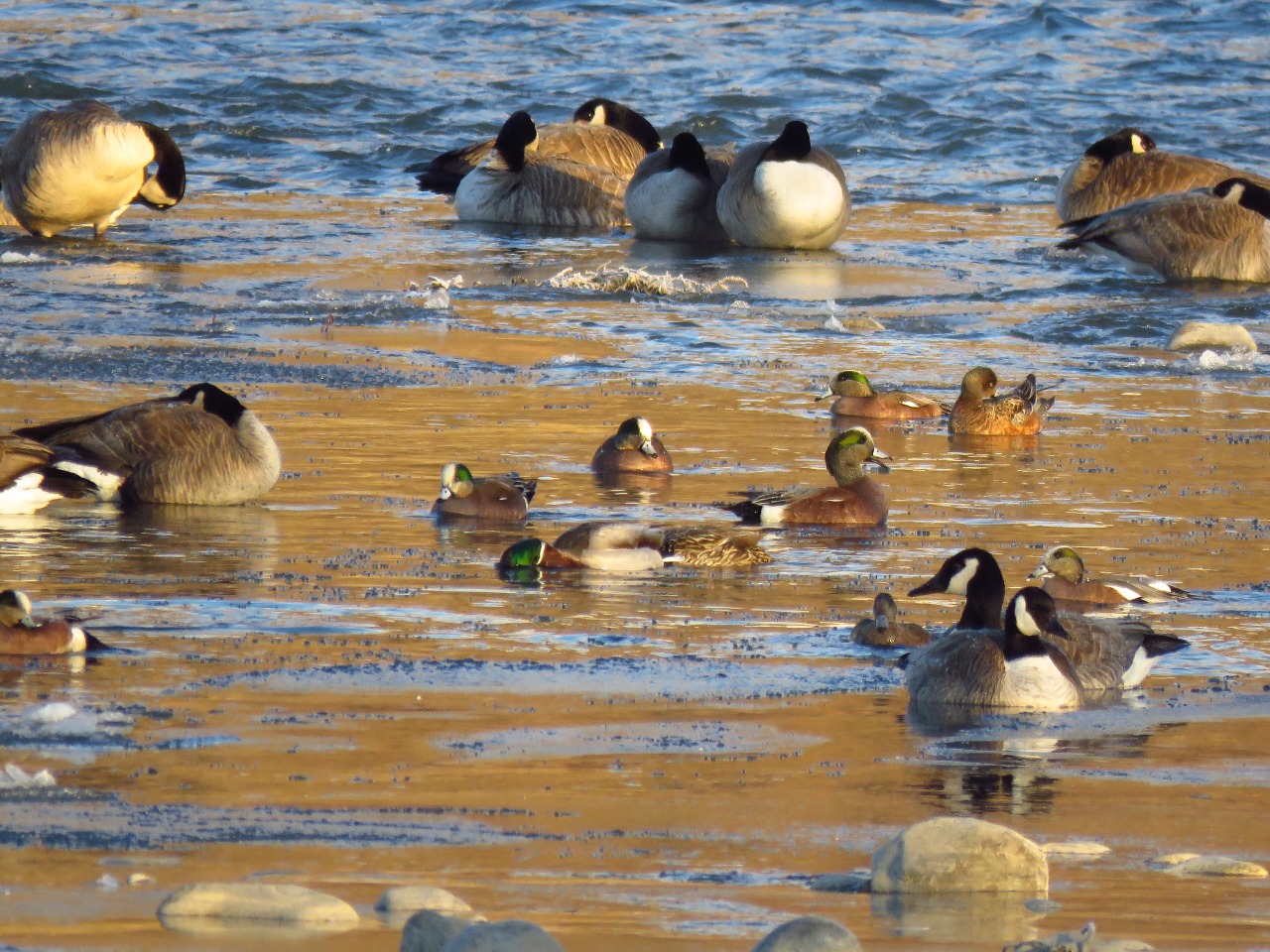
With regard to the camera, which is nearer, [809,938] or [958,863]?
[809,938]

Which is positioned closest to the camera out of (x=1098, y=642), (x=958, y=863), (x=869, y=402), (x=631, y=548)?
(x=958, y=863)

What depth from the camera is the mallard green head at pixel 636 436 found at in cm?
1213

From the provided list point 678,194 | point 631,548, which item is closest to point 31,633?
point 631,548

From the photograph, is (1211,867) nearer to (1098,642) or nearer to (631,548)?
(1098,642)

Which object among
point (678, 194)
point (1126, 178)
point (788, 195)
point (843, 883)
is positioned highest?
point (1126, 178)

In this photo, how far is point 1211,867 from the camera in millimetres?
6227

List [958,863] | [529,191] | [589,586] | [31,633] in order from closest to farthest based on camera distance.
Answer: [958,863], [31,633], [589,586], [529,191]

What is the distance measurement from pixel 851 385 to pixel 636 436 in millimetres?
2586

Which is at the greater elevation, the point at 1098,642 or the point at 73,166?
the point at 73,166

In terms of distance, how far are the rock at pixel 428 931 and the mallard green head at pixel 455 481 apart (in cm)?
605

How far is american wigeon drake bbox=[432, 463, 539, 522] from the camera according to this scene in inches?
440

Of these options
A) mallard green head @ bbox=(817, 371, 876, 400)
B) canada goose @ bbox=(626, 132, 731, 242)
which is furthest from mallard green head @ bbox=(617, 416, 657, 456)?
canada goose @ bbox=(626, 132, 731, 242)

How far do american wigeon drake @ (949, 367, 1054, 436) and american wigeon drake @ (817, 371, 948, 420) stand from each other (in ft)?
0.86

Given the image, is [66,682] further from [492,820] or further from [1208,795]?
[1208,795]
